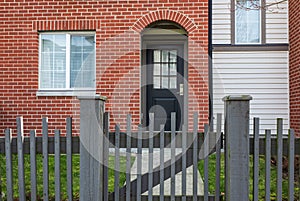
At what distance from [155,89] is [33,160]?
6618 millimetres

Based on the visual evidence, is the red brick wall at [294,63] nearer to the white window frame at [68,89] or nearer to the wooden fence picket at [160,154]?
the white window frame at [68,89]

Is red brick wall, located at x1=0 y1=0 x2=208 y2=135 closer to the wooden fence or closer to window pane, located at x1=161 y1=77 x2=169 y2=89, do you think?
window pane, located at x1=161 y1=77 x2=169 y2=89

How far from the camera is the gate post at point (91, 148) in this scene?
3.29 meters

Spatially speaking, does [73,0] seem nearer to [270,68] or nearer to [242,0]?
[242,0]

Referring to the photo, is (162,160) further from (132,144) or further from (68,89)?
(68,89)

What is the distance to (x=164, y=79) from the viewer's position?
987 centimetres

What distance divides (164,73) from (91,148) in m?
6.74

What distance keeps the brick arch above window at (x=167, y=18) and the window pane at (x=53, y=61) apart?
1708mm

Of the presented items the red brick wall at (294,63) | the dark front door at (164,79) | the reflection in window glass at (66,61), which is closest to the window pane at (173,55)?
the dark front door at (164,79)

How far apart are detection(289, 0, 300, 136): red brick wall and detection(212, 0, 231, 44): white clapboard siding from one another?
1462 mm

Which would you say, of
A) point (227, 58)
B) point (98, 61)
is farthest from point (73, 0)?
point (227, 58)

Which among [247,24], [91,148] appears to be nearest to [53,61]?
[247,24]

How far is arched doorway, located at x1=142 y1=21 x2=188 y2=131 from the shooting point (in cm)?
959

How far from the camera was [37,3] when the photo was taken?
828 centimetres
